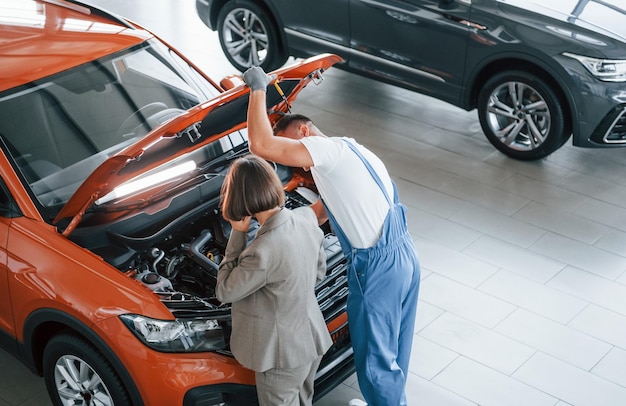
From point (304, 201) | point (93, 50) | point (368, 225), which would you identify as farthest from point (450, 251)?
point (93, 50)

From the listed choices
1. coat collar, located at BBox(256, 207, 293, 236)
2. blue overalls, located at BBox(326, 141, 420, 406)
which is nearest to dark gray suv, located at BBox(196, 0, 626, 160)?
blue overalls, located at BBox(326, 141, 420, 406)

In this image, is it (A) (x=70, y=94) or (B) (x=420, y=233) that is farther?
(B) (x=420, y=233)

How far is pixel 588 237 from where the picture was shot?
5.82 metres

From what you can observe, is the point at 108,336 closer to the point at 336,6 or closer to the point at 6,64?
the point at 6,64

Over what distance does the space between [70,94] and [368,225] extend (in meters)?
1.77

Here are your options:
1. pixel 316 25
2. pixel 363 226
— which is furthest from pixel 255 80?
pixel 316 25

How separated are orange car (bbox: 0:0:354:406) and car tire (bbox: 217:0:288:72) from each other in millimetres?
3109

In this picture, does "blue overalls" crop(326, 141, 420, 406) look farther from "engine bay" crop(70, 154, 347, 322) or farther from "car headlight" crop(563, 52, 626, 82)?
"car headlight" crop(563, 52, 626, 82)

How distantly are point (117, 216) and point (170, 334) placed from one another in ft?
2.39

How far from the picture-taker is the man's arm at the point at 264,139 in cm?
355

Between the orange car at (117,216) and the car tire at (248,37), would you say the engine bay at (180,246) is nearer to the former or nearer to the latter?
the orange car at (117,216)

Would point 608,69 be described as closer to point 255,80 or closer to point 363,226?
point 363,226

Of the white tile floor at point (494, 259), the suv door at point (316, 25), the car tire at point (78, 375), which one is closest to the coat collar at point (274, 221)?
the car tire at point (78, 375)

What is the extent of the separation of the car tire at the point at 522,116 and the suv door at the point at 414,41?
0.99 feet
